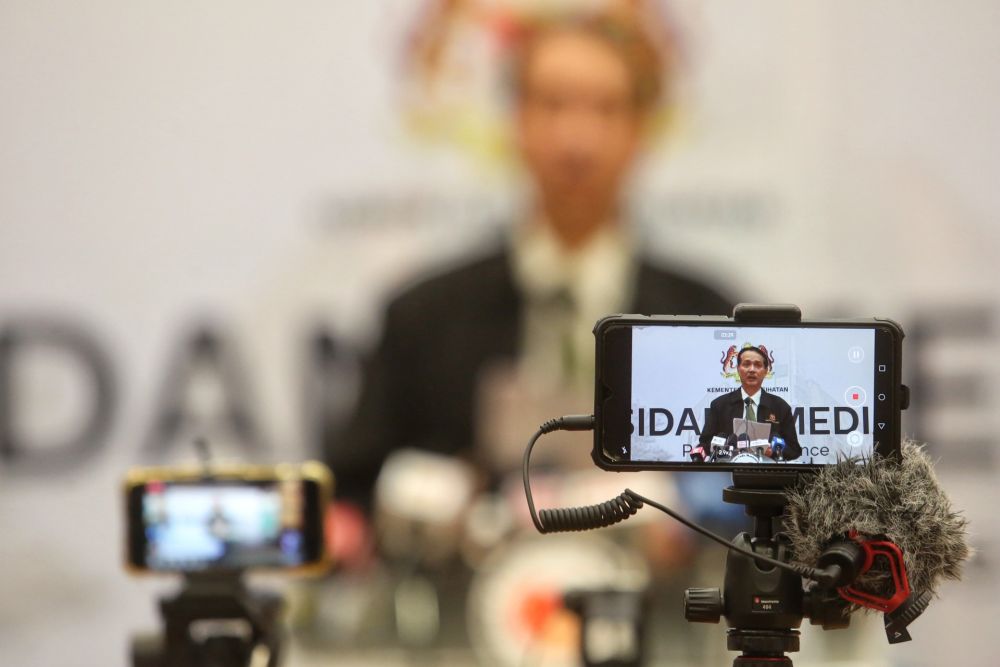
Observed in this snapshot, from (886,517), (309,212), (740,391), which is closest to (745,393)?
(740,391)

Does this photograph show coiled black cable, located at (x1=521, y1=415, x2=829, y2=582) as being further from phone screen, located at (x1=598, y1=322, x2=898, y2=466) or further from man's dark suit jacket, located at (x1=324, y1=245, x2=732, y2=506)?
man's dark suit jacket, located at (x1=324, y1=245, x2=732, y2=506)

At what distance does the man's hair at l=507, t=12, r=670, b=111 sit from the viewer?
2.99m

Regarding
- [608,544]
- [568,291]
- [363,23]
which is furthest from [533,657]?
[363,23]

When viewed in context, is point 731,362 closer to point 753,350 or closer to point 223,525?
point 753,350

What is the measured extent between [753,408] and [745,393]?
17 millimetres

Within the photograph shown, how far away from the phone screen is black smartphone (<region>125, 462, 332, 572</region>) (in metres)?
0.52

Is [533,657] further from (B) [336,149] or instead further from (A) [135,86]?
(A) [135,86]

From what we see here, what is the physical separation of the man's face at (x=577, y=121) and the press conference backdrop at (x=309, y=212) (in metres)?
0.08

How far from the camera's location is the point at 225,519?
1.51m

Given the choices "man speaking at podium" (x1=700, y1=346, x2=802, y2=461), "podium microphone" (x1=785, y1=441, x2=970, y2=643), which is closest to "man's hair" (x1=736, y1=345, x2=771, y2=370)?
"man speaking at podium" (x1=700, y1=346, x2=802, y2=461)

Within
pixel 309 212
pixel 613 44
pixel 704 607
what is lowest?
pixel 704 607

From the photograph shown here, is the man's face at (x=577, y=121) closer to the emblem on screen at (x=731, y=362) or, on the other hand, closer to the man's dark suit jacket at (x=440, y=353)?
the man's dark suit jacket at (x=440, y=353)

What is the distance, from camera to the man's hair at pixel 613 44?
9.80 ft

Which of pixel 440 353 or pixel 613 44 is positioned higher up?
pixel 613 44
